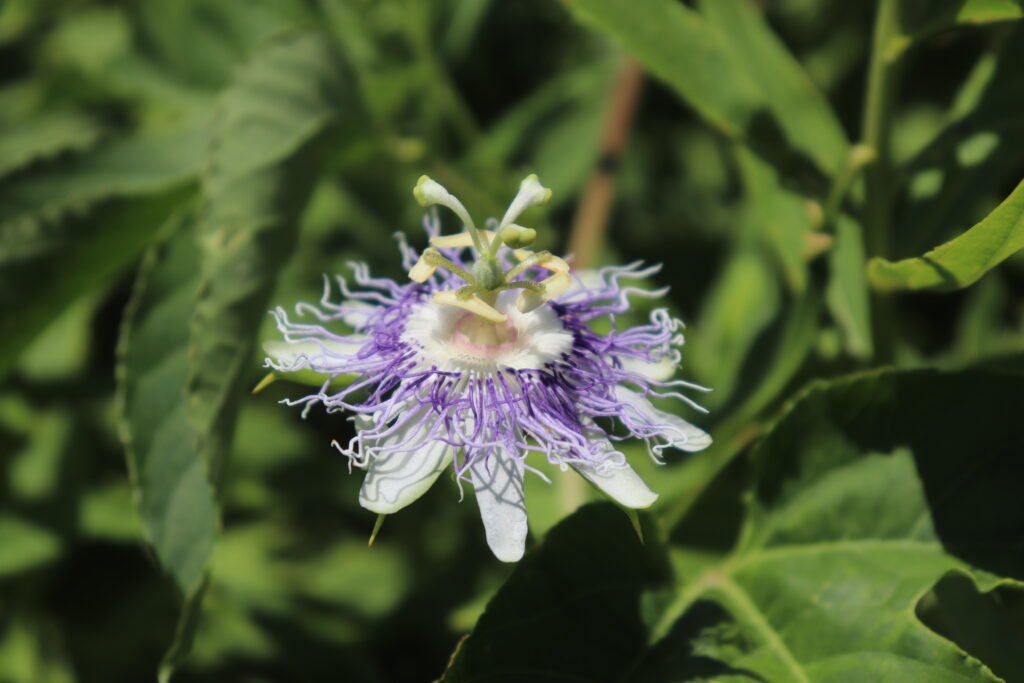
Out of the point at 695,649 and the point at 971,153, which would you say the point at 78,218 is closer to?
the point at 695,649

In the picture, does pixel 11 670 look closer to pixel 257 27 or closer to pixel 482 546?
pixel 482 546

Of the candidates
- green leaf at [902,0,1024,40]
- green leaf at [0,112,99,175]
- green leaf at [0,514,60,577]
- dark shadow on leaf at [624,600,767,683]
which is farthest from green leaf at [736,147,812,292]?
green leaf at [0,514,60,577]

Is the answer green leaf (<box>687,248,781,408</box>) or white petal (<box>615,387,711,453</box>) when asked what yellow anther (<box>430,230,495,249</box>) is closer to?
white petal (<box>615,387,711,453</box>)

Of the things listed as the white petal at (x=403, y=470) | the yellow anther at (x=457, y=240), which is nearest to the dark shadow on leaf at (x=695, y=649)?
the white petal at (x=403, y=470)

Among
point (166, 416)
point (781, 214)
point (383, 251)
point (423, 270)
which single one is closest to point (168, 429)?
point (166, 416)

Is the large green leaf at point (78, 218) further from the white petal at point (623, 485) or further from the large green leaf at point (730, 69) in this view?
the white petal at point (623, 485)
